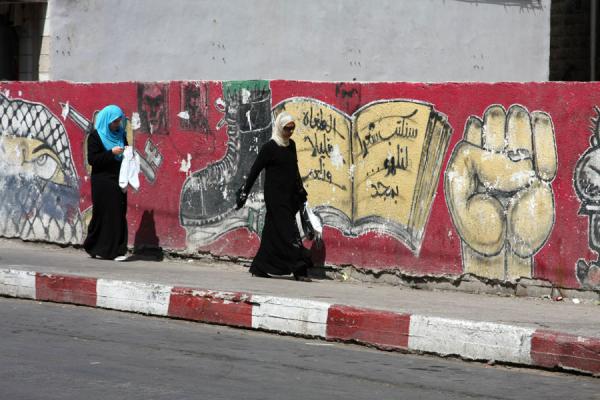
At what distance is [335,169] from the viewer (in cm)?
1124

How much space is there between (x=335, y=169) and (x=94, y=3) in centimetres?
977

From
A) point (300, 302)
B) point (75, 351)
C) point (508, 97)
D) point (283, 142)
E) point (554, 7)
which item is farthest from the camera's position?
point (554, 7)

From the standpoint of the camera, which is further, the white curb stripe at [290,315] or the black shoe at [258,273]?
the black shoe at [258,273]

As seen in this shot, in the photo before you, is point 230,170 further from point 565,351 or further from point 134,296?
point 565,351

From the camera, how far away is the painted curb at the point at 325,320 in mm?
7768

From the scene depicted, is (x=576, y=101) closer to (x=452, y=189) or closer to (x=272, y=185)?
(x=452, y=189)

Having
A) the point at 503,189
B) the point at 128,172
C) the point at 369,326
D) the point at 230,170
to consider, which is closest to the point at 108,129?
the point at 128,172

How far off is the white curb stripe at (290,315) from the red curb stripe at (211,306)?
98 millimetres

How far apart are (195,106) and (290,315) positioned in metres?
3.84

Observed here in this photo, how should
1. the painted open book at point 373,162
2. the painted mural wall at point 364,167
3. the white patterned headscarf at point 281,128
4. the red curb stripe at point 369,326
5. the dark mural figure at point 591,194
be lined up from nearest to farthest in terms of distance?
the red curb stripe at point 369,326 < the dark mural figure at point 591,194 < the painted mural wall at point 364,167 < the painted open book at point 373,162 < the white patterned headscarf at point 281,128

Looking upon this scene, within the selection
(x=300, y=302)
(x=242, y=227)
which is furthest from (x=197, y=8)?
(x=300, y=302)

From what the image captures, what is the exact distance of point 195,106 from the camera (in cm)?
1230

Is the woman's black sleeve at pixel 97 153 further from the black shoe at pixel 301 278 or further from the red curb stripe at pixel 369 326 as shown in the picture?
the red curb stripe at pixel 369 326

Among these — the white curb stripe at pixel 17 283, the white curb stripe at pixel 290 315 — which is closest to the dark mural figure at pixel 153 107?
the white curb stripe at pixel 17 283
